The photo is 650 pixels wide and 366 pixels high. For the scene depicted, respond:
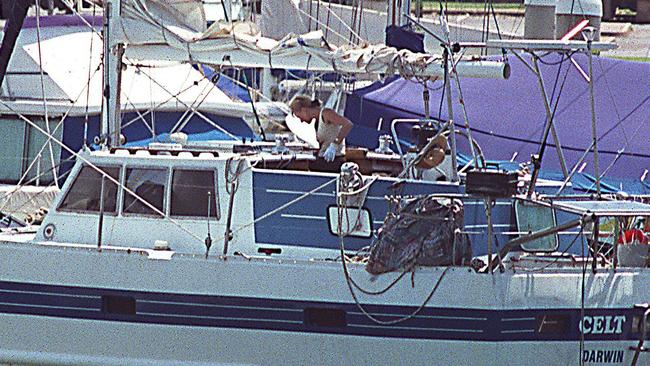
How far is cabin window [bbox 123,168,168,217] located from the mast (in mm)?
688

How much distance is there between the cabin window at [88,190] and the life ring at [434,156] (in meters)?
2.85

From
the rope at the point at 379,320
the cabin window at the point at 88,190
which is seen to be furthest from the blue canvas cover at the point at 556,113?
the cabin window at the point at 88,190

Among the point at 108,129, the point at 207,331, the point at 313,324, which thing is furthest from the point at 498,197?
the point at 108,129

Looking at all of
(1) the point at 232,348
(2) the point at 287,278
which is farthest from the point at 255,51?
(1) the point at 232,348

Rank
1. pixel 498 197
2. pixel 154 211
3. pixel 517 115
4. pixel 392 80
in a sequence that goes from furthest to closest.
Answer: pixel 392 80, pixel 517 115, pixel 154 211, pixel 498 197

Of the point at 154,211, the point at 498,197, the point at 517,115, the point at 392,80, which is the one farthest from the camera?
the point at 392,80

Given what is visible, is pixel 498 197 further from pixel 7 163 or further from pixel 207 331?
pixel 7 163

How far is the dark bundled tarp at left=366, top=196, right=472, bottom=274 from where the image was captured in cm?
1325

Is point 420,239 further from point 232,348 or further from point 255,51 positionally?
point 255,51

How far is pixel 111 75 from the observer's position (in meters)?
14.8

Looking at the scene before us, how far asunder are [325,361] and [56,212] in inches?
118

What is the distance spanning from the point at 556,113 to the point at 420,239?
26.7 feet

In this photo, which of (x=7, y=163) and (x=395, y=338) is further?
(x=7, y=163)

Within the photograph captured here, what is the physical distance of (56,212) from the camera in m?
14.3
